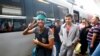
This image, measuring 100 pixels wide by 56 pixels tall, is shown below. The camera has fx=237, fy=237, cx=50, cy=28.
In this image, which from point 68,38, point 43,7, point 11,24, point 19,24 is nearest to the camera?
point 11,24

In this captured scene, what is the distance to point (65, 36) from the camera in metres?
5.49

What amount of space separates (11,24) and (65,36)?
127cm

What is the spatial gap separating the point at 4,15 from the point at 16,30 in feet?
2.28

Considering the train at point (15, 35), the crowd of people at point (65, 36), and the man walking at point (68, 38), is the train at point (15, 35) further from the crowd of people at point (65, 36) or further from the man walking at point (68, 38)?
the man walking at point (68, 38)

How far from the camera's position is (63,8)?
33.6 ft

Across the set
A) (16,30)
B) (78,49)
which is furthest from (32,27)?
(78,49)

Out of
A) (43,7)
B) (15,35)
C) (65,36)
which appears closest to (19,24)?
(15,35)

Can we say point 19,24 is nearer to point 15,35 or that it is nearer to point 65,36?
point 15,35

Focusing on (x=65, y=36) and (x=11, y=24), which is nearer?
(x=11, y=24)

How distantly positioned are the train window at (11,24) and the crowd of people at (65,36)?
2.65 feet

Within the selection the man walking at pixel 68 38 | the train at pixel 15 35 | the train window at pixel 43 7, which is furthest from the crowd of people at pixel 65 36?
the train at pixel 15 35

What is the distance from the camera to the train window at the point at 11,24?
15.5 feet

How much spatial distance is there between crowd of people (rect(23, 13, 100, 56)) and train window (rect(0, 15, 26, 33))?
809 mm

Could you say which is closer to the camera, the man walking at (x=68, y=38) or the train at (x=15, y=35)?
the train at (x=15, y=35)
